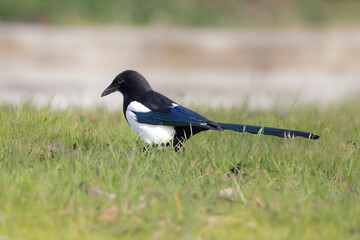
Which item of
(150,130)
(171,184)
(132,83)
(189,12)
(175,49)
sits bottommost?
(171,184)

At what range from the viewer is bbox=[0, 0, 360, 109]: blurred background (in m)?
11.3

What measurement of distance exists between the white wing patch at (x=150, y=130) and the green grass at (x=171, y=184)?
176 millimetres

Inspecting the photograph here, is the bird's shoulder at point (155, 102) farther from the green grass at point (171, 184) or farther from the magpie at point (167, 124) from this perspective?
the green grass at point (171, 184)

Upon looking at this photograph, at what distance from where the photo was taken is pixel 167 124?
5.30 metres

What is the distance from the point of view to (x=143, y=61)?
11.9m

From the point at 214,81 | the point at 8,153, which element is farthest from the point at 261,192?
the point at 214,81

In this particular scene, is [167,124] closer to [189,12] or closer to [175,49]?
[175,49]

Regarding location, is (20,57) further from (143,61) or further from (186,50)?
(186,50)

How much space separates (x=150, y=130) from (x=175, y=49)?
7.00m

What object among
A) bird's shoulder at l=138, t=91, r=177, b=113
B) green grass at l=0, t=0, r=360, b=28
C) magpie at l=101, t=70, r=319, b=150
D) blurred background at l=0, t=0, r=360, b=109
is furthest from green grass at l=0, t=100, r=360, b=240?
green grass at l=0, t=0, r=360, b=28

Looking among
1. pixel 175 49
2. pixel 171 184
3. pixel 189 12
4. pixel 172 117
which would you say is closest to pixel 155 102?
pixel 172 117

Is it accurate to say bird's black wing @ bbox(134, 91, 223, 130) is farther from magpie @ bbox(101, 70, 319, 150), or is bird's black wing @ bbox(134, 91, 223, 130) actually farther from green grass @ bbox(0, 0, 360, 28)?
green grass @ bbox(0, 0, 360, 28)

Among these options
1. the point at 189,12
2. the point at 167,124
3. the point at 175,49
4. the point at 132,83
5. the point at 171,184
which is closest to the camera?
the point at 171,184

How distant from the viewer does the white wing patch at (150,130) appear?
5344 mm
